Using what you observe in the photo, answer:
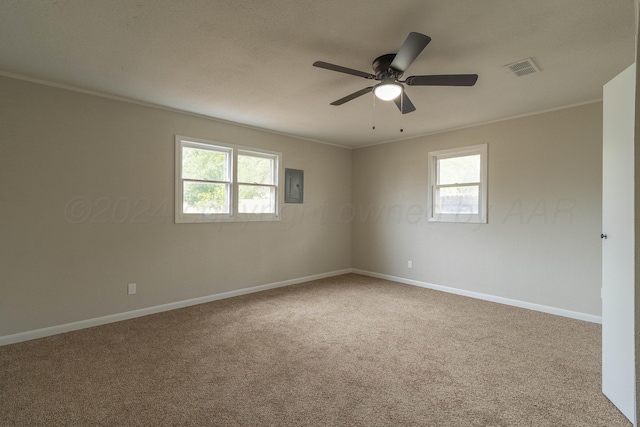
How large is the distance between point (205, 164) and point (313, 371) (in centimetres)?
325

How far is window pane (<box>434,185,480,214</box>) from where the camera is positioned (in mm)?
4879

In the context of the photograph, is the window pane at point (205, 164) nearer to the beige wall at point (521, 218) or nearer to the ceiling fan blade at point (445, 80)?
the beige wall at point (521, 218)

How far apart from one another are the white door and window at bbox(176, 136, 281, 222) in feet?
13.8

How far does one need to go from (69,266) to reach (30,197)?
0.80 m

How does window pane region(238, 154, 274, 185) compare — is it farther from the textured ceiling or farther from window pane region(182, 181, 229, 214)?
the textured ceiling

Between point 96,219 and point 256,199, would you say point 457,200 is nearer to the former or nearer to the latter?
point 256,199

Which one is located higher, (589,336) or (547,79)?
(547,79)

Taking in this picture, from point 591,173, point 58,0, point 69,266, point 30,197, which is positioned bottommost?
point 69,266

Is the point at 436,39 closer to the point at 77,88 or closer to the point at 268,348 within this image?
the point at 268,348

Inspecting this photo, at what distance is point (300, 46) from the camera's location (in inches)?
99.0

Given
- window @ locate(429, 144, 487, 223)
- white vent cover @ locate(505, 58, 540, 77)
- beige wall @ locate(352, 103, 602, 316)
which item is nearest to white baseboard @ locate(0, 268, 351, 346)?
beige wall @ locate(352, 103, 602, 316)

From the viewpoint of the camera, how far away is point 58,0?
1.98m

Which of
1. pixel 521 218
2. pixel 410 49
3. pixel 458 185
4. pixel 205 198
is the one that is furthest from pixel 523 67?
pixel 205 198

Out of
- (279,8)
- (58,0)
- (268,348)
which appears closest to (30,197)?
(58,0)
